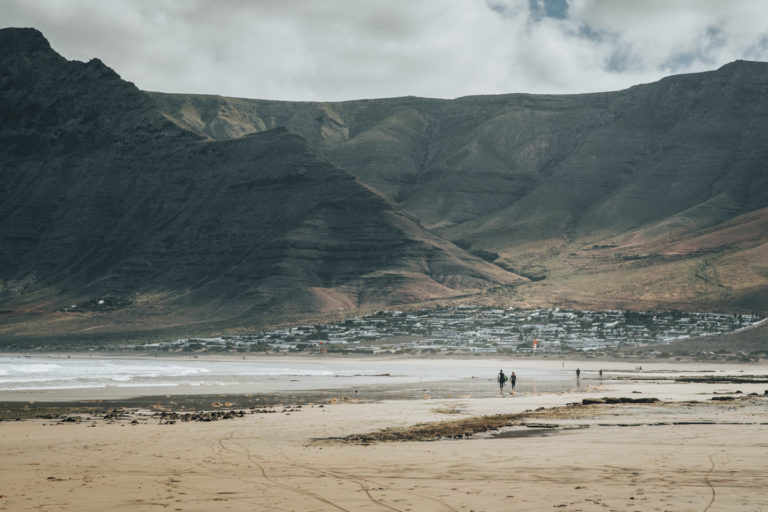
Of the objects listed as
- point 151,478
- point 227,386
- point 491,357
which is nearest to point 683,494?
point 151,478

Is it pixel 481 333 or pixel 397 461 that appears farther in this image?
pixel 481 333

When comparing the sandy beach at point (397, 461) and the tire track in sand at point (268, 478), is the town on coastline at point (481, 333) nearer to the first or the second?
the sandy beach at point (397, 461)

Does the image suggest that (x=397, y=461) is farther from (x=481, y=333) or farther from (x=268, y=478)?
(x=481, y=333)

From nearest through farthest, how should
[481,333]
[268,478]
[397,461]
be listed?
[268,478]
[397,461]
[481,333]

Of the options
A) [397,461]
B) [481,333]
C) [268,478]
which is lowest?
[268,478]

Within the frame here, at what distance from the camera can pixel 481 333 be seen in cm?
14725

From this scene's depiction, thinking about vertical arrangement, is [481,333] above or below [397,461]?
above

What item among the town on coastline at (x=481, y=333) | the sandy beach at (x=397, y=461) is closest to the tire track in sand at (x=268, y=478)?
the sandy beach at (x=397, y=461)

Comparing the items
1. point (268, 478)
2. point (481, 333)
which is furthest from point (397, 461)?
point (481, 333)

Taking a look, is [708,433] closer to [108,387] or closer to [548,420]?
[548,420]

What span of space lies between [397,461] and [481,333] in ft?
421

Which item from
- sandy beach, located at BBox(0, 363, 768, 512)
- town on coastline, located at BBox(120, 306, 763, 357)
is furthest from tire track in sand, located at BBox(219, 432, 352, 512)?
town on coastline, located at BBox(120, 306, 763, 357)

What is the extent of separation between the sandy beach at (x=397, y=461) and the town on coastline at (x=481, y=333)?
317ft

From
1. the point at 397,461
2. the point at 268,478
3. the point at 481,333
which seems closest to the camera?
the point at 268,478
